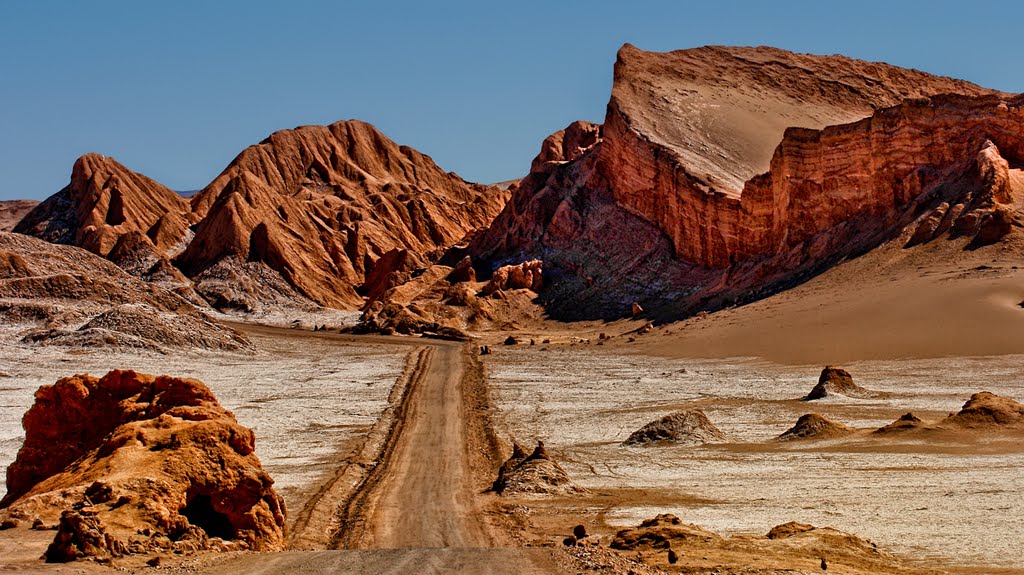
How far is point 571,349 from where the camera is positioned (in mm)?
59750

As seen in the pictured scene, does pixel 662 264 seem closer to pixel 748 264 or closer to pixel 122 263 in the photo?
pixel 748 264

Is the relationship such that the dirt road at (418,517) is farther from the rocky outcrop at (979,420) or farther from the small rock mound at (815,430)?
the rocky outcrop at (979,420)

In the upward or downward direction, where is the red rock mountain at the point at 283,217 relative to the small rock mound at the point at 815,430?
upward

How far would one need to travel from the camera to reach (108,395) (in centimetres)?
1812

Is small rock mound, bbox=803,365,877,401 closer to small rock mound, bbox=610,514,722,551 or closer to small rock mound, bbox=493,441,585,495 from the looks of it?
small rock mound, bbox=493,441,585,495

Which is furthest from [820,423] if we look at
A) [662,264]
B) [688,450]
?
[662,264]

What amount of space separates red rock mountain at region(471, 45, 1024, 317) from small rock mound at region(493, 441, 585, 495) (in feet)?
128

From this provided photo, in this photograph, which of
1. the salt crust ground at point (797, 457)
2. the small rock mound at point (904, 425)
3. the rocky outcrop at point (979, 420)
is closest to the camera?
the salt crust ground at point (797, 457)

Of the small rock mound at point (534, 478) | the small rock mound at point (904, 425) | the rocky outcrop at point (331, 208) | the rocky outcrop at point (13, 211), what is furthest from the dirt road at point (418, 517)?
the rocky outcrop at point (13, 211)

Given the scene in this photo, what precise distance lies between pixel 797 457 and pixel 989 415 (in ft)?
14.9

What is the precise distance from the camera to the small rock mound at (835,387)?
3306 cm

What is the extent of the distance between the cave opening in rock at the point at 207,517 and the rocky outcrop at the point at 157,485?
1 cm

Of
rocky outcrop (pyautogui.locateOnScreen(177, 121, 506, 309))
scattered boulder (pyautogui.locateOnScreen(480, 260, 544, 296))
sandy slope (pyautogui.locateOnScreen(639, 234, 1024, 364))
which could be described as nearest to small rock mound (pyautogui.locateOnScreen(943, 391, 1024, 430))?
sandy slope (pyautogui.locateOnScreen(639, 234, 1024, 364))

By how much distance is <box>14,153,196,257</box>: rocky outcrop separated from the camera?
103650mm
